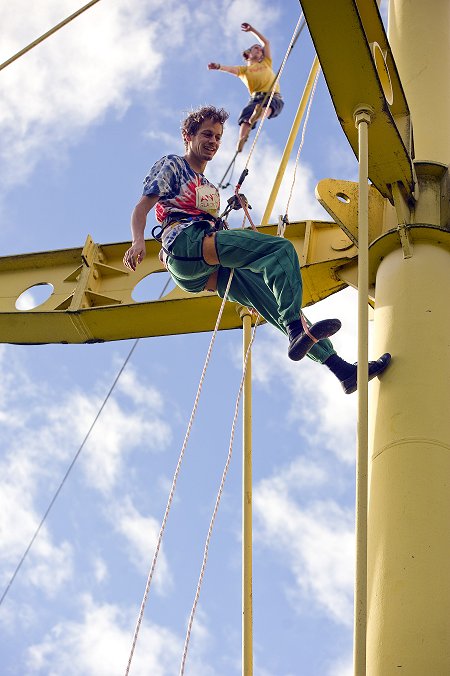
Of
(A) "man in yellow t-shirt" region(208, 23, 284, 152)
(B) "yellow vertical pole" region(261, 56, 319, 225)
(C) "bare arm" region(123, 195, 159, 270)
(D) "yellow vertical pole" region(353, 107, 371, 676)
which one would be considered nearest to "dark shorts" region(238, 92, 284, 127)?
(A) "man in yellow t-shirt" region(208, 23, 284, 152)

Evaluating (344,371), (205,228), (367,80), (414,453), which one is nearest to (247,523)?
(344,371)

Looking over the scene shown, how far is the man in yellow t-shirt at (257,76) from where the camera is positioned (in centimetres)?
1294

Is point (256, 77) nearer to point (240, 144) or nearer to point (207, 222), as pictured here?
point (240, 144)

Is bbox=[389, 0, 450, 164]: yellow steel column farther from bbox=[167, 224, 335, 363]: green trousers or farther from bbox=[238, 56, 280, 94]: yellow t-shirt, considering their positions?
bbox=[238, 56, 280, 94]: yellow t-shirt

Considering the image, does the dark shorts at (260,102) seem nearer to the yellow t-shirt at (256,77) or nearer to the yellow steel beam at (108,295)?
the yellow t-shirt at (256,77)

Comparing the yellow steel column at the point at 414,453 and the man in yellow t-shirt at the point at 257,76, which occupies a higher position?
the man in yellow t-shirt at the point at 257,76

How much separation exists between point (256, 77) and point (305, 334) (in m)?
7.61

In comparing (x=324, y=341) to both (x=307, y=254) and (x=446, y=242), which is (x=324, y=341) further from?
(x=307, y=254)

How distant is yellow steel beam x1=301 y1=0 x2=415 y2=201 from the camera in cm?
537

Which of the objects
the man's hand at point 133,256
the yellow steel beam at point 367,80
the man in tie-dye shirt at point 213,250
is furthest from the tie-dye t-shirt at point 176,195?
the yellow steel beam at point 367,80

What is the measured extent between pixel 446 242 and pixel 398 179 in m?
0.40

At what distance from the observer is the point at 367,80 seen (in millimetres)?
5527

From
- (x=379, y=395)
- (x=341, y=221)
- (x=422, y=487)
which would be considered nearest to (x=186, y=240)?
(x=341, y=221)

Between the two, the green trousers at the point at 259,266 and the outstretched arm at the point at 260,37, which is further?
the outstretched arm at the point at 260,37
